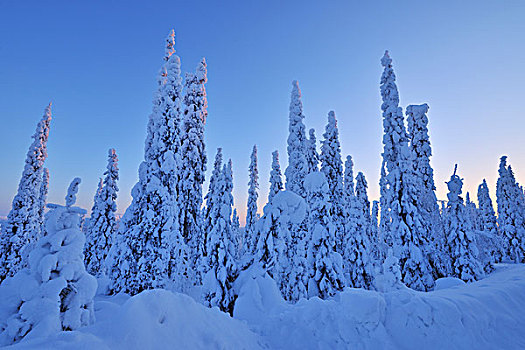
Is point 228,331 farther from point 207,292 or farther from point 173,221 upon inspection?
point 173,221

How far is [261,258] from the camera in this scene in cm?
1174

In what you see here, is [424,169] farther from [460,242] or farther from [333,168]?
[333,168]

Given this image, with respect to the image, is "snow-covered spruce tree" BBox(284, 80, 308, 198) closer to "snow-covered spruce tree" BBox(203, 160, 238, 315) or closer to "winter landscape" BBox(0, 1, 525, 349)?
"winter landscape" BBox(0, 1, 525, 349)

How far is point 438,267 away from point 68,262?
19.4 m

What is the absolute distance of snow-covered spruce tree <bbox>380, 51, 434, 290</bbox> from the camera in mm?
15859

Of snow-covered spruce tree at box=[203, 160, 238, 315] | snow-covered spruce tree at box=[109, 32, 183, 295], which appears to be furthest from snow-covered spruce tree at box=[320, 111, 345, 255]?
snow-covered spruce tree at box=[109, 32, 183, 295]

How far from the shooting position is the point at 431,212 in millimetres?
19078

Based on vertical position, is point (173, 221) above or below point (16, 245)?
above

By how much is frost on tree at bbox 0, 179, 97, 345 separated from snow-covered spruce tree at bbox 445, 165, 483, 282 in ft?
65.2

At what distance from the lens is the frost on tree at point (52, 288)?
4652mm

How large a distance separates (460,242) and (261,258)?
13848 mm

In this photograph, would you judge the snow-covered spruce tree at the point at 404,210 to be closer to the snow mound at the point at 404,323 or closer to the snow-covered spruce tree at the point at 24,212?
the snow mound at the point at 404,323

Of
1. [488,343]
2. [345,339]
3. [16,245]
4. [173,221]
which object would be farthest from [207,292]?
[16,245]

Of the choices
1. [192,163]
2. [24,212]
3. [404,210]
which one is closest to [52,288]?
[192,163]
